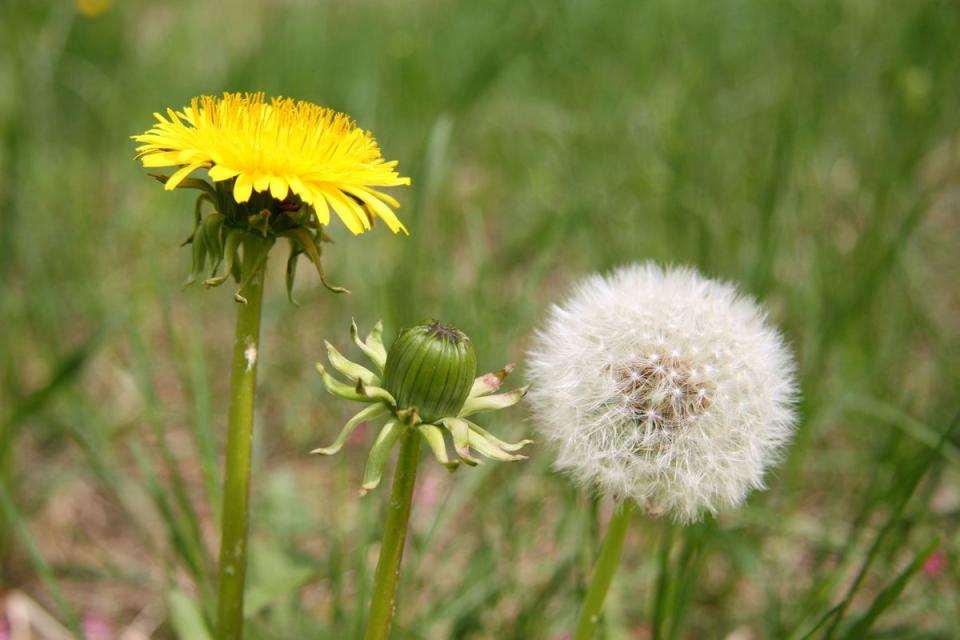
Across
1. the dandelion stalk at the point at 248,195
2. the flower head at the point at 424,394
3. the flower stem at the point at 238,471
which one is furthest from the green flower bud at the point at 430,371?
the flower stem at the point at 238,471

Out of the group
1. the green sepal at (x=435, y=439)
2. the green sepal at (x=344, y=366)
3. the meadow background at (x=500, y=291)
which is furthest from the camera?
the meadow background at (x=500, y=291)

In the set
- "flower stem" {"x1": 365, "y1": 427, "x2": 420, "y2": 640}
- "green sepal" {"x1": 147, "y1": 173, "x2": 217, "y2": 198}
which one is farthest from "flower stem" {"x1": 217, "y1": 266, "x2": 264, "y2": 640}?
"flower stem" {"x1": 365, "y1": 427, "x2": 420, "y2": 640}

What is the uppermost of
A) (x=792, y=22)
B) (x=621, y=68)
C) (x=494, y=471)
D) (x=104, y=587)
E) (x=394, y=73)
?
(x=792, y=22)

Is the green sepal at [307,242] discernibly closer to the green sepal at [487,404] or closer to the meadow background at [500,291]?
the green sepal at [487,404]

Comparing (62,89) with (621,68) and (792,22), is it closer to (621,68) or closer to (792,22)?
(621,68)

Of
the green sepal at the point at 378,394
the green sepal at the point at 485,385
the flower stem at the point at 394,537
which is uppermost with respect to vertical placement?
the green sepal at the point at 485,385

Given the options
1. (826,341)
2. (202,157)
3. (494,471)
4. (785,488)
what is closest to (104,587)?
(494,471)
